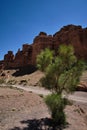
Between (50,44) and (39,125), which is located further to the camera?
(50,44)

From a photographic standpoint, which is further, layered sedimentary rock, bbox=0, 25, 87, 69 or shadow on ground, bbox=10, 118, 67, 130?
layered sedimentary rock, bbox=0, 25, 87, 69

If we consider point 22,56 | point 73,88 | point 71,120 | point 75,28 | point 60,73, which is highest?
point 75,28

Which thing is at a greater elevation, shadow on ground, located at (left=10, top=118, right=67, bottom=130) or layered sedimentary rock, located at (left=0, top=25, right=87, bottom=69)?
layered sedimentary rock, located at (left=0, top=25, right=87, bottom=69)

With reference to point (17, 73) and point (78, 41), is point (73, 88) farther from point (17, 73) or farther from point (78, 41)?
point (17, 73)

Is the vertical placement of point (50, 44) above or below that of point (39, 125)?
above

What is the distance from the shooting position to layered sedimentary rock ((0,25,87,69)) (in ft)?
209

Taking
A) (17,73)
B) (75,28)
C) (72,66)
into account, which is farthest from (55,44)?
(72,66)

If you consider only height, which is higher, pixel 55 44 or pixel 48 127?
pixel 55 44

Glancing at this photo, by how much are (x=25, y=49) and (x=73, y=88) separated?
80389 millimetres

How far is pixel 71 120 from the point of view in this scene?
15227mm

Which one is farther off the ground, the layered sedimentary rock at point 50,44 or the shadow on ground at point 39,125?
the layered sedimentary rock at point 50,44

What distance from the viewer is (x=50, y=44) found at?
7725 cm

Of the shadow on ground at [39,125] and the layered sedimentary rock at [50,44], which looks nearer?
the shadow on ground at [39,125]

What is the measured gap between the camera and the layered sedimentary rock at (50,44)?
209ft
